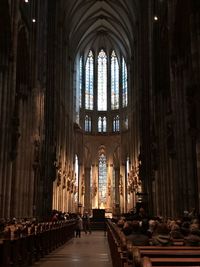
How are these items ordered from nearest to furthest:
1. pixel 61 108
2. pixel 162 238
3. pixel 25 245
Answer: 1. pixel 162 238
2. pixel 25 245
3. pixel 61 108

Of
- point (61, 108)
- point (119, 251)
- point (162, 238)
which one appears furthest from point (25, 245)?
point (61, 108)

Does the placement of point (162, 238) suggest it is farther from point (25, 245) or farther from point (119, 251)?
point (25, 245)

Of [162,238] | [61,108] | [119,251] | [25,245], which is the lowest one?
[25,245]

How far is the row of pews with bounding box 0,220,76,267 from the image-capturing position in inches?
392

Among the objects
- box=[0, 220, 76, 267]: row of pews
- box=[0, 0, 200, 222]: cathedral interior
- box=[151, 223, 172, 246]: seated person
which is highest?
box=[0, 0, 200, 222]: cathedral interior

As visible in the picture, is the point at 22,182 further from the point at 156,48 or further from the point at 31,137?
the point at 156,48

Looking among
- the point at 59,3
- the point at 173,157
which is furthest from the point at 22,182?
the point at 59,3

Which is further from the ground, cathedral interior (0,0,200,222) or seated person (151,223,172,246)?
cathedral interior (0,0,200,222)

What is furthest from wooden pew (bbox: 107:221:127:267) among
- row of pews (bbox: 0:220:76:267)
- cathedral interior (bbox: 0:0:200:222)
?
cathedral interior (bbox: 0:0:200:222)

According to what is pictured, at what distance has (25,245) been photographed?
12.5 m

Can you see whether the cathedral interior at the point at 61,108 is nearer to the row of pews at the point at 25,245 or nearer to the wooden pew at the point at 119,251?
the row of pews at the point at 25,245

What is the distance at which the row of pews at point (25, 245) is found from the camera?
9961mm

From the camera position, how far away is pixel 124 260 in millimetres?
6359

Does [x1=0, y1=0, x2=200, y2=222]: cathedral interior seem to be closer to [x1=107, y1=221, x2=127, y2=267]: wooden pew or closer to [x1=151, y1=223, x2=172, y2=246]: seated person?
[x1=107, y1=221, x2=127, y2=267]: wooden pew
